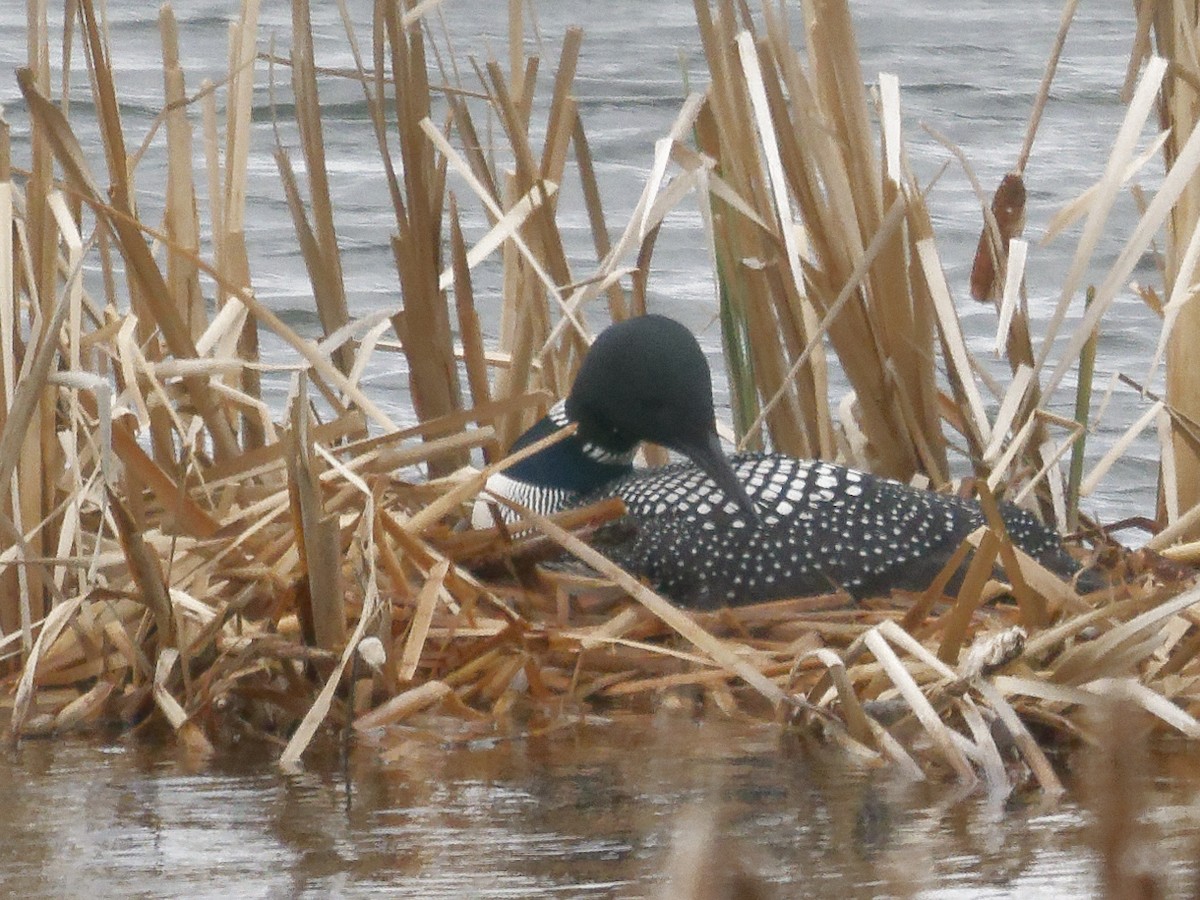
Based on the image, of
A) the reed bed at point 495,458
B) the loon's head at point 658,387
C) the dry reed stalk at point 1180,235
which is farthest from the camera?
the loon's head at point 658,387

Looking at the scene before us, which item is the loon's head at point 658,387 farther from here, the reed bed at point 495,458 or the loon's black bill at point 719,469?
the reed bed at point 495,458

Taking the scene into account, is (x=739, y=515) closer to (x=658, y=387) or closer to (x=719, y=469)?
(x=719, y=469)

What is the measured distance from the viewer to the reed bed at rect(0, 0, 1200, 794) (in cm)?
270

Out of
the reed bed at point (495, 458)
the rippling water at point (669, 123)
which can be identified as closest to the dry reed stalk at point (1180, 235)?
the reed bed at point (495, 458)

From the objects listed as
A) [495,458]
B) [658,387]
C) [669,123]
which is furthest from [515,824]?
[669,123]

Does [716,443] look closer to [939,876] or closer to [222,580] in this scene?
[222,580]

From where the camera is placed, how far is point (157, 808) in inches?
93.1

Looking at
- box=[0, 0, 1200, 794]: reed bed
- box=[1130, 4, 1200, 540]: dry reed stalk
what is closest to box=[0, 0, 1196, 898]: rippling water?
box=[0, 0, 1200, 794]: reed bed

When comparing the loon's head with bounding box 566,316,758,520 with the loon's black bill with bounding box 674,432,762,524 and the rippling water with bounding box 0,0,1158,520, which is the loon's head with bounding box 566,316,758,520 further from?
the rippling water with bounding box 0,0,1158,520

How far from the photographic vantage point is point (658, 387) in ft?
11.7

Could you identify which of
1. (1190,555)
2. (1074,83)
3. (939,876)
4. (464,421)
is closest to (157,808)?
(939,876)

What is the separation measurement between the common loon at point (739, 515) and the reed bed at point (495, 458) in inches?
3.3

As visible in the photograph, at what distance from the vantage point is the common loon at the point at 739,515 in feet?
11.1

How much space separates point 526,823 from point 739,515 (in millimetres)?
1212
